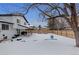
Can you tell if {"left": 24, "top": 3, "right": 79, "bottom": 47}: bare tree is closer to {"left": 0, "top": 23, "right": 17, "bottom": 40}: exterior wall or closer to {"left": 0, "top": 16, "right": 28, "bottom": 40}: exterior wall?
{"left": 0, "top": 16, "right": 28, "bottom": 40}: exterior wall

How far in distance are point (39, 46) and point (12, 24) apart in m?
0.54

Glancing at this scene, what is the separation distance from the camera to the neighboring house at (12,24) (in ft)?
13.7

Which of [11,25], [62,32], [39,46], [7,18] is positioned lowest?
[39,46]

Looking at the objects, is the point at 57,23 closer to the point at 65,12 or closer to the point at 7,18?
the point at 65,12

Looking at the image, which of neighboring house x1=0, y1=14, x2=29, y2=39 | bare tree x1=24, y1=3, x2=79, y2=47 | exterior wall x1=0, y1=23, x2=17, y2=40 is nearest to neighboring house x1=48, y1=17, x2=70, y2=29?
bare tree x1=24, y1=3, x2=79, y2=47

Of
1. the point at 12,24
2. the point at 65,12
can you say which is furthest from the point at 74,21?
the point at 12,24

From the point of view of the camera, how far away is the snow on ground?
419cm

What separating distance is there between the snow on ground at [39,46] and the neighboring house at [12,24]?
5.4 inches

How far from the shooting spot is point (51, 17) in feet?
13.9

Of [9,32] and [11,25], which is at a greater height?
[11,25]

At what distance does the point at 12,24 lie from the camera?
4215mm

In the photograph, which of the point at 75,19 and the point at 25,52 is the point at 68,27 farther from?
the point at 25,52

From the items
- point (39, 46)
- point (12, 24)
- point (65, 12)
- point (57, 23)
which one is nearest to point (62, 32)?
point (57, 23)

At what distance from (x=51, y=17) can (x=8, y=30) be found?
2.27 ft
